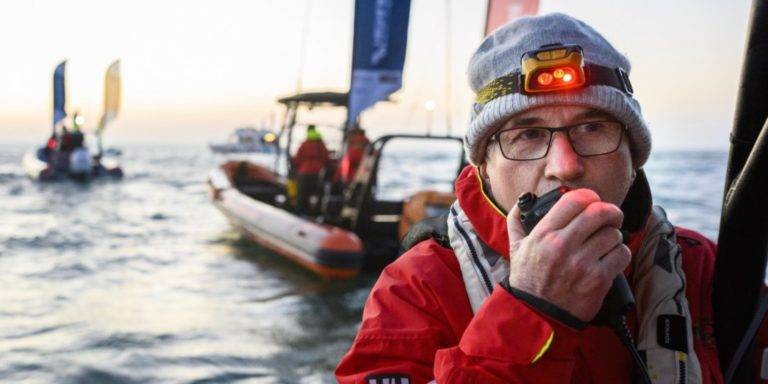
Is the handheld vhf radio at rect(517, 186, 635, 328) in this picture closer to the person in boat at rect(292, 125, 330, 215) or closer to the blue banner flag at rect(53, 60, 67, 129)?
the person in boat at rect(292, 125, 330, 215)

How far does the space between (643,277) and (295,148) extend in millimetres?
8866

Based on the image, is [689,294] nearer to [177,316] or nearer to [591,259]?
[591,259]

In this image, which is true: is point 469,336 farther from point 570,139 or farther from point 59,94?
point 59,94

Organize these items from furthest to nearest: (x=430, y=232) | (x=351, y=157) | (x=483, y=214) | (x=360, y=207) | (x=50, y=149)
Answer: (x=50, y=149)
(x=351, y=157)
(x=360, y=207)
(x=430, y=232)
(x=483, y=214)

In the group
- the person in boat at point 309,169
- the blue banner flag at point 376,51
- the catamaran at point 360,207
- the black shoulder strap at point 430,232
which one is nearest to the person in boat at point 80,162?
the catamaran at point 360,207

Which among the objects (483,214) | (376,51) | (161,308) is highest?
(376,51)

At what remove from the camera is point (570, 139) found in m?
1.08

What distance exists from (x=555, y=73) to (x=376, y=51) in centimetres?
657

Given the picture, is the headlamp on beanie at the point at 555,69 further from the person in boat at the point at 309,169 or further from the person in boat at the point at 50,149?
the person in boat at the point at 50,149

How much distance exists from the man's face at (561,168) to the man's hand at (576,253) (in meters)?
0.24

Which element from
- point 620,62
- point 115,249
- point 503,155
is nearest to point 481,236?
point 503,155

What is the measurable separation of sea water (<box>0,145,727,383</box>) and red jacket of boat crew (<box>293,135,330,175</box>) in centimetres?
141

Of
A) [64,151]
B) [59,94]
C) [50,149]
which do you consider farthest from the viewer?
[59,94]

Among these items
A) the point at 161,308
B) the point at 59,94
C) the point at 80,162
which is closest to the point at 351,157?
the point at 161,308
